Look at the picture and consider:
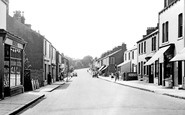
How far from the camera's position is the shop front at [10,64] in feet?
54.2

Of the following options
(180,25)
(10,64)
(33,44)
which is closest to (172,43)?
(180,25)

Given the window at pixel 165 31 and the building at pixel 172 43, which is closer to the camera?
the building at pixel 172 43

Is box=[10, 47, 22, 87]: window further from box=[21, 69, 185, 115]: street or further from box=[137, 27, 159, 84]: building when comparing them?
box=[137, 27, 159, 84]: building

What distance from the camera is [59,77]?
54.0 meters

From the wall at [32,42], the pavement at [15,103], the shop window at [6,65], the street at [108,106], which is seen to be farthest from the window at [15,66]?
the wall at [32,42]

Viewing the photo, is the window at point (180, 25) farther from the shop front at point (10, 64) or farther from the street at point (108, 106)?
the shop front at point (10, 64)

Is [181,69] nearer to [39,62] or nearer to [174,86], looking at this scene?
[174,86]

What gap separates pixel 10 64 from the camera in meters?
18.4

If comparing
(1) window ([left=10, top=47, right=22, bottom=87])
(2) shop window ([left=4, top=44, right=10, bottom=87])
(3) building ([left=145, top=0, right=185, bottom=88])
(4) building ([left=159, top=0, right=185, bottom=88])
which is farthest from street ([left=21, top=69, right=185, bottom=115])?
(4) building ([left=159, top=0, right=185, bottom=88])

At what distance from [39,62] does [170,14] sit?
1623 cm

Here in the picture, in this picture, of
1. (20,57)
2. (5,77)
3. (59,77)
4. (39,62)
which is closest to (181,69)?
(20,57)

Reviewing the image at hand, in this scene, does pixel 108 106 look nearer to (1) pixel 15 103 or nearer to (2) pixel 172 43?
(1) pixel 15 103

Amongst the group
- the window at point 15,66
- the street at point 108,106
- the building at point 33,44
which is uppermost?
the building at point 33,44

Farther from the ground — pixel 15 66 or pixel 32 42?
pixel 32 42
